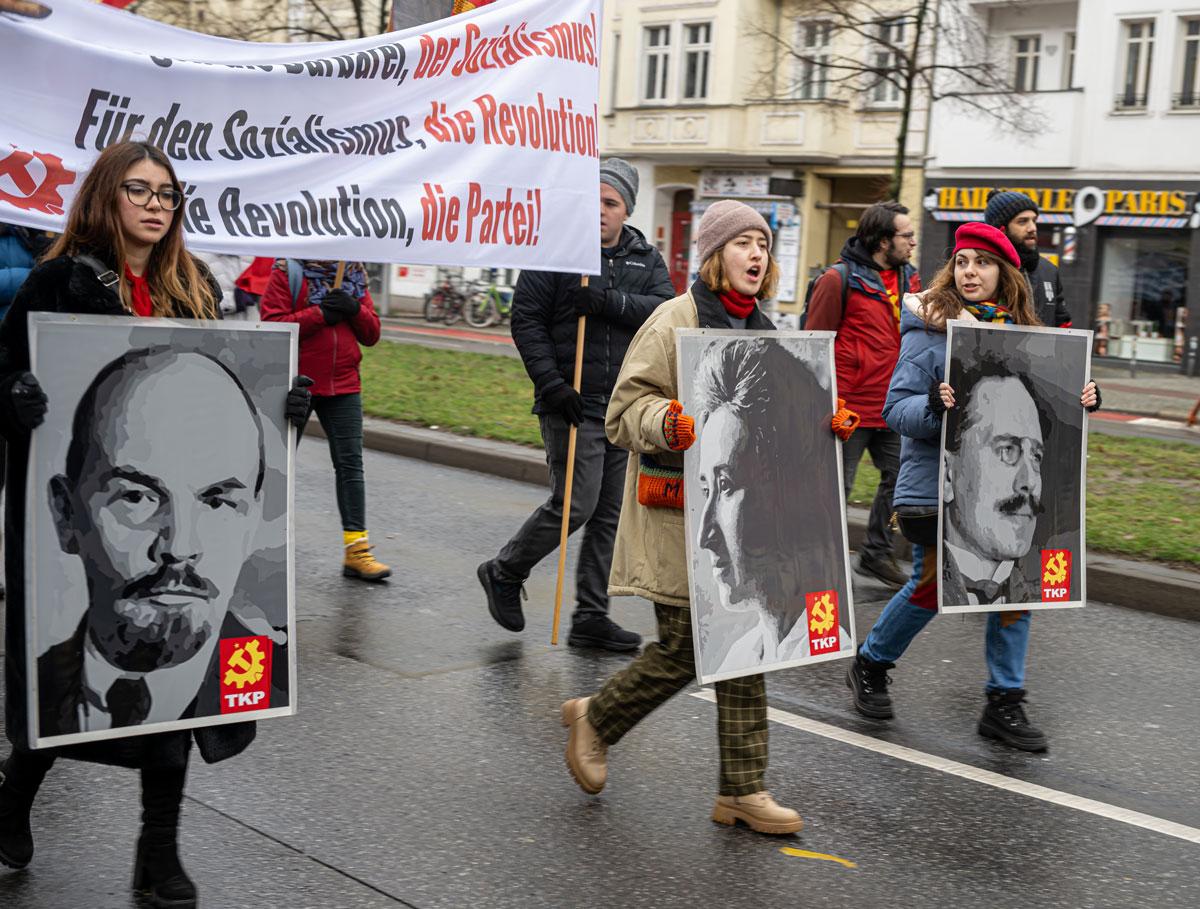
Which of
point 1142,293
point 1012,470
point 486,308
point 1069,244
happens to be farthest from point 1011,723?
point 486,308

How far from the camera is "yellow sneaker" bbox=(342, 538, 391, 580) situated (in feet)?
23.5

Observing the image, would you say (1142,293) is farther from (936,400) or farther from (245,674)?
(245,674)

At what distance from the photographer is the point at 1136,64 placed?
88.0ft

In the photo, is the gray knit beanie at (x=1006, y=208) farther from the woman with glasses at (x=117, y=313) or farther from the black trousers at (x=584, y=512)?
the woman with glasses at (x=117, y=313)

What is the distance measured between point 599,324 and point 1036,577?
6.56ft

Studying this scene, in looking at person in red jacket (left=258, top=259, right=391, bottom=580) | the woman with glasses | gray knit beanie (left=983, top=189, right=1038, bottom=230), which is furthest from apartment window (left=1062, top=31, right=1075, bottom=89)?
the woman with glasses

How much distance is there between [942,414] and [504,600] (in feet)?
6.92

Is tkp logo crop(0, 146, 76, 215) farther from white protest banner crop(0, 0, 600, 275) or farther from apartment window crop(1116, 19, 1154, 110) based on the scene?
apartment window crop(1116, 19, 1154, 110)

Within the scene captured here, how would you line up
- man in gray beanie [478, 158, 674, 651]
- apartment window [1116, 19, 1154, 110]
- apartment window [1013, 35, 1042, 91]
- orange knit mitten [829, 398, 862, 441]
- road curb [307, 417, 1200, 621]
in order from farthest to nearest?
apartment window [1013, 35, 1042, 91] → apartment window [1116, 19, 1154, 110] → road curb [307, 417, 1200, 621] → man in gray beanie [478, 158, 674, 651] → orange knit mitten [829, 398, 862, 441]

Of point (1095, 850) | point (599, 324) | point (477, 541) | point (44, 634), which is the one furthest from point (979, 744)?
point (477, 541)

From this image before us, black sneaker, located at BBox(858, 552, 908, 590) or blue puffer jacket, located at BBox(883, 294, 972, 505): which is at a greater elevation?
blue puffer jacket, located at BBox(883, 294, 972, 505)

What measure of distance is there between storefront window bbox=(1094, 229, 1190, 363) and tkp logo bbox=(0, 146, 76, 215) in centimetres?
2462

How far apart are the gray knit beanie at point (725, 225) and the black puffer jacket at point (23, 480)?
5.46ft

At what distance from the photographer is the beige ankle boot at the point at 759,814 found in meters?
4.15
